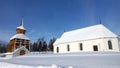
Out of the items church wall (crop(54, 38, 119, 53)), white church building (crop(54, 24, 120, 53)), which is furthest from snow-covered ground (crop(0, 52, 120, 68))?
white church building (crop(54, 24, 120, 53))

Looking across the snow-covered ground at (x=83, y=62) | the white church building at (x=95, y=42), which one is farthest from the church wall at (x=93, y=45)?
the snow-covered ground at (x=83, y=62)

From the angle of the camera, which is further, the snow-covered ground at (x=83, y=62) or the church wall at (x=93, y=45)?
the church wall at (x=93, y=45)

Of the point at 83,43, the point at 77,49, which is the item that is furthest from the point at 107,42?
the point at 77,49

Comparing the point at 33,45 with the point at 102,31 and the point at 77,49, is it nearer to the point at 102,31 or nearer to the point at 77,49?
the point at 77,49

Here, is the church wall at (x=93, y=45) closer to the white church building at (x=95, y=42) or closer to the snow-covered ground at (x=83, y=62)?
the white church building at (x=95, y=42)

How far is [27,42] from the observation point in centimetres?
4025

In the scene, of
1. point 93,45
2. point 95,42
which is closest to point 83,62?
point 95,42

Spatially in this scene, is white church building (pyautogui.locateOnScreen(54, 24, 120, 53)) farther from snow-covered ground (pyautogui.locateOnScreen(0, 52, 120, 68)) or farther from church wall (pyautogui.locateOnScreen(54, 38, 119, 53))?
snow-covered ground (pyautogui.locateOnScreen(0, 52, 120, 68))

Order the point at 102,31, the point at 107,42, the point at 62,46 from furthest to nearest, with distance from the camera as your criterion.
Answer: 1. the point at 62,46
2. the point at 102,31
3. the point at 107,42

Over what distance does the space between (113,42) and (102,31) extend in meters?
3.73

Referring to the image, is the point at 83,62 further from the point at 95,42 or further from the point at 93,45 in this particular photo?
the point at 93,45

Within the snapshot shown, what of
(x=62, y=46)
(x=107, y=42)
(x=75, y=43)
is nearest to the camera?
(x=107, y=42)

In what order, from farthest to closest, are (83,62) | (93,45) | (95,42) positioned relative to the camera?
(93,45) → (95,42) → (83,62)

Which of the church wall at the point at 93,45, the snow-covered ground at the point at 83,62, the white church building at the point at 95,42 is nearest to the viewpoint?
the snow-covered ground at the point at 83,62
